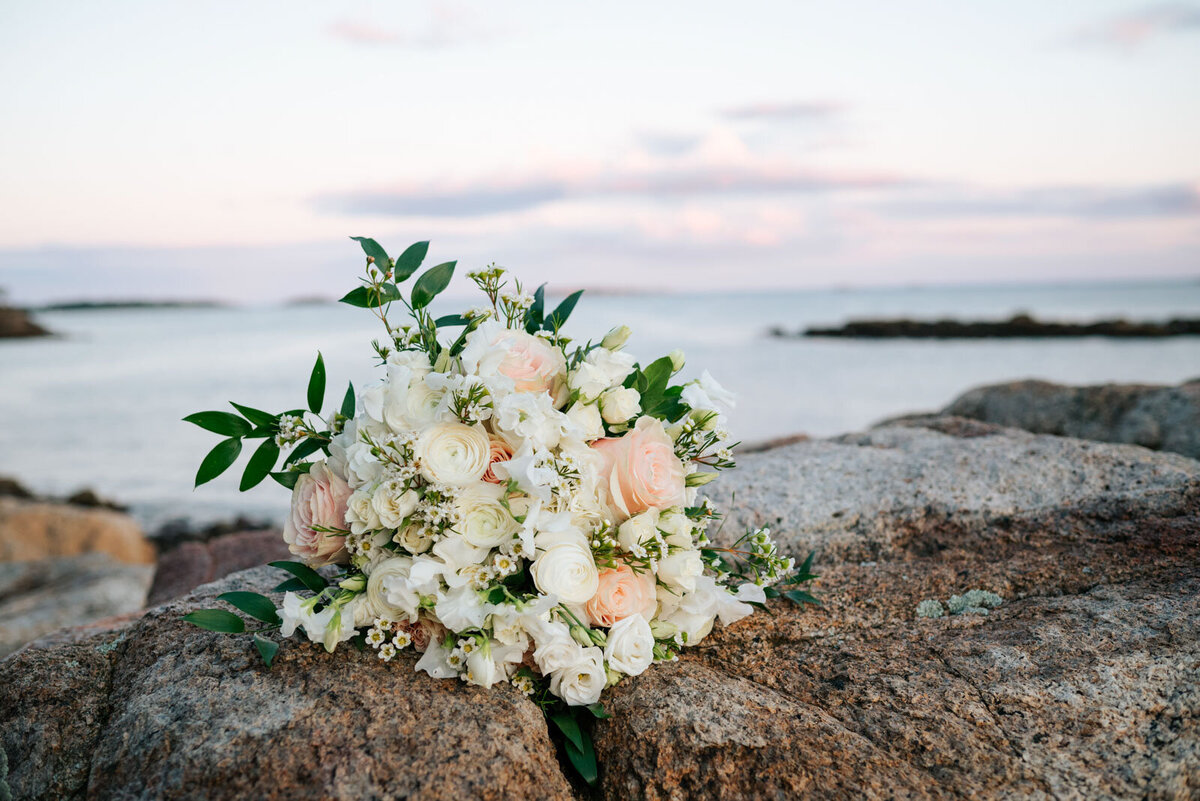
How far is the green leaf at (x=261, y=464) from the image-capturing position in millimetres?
2195

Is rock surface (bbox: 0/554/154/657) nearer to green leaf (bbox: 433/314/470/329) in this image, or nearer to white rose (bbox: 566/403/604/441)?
green leaf (bbox: 433/314/470/329)

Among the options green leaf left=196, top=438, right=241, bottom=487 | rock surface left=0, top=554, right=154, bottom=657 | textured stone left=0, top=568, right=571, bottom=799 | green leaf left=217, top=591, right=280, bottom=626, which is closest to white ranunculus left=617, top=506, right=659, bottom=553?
textured stone left=0, top=568, right=571, bottom=799

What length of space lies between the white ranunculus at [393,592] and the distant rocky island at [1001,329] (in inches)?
1436

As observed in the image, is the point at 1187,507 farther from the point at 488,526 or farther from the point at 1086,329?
the point at 1086,329

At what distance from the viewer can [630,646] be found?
6.77ft

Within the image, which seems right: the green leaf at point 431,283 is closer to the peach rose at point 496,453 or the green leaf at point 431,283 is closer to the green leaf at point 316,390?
the green leaf at point 316,390

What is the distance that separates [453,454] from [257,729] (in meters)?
0.80

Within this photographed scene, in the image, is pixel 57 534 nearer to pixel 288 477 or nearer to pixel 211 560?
pixel 211 560

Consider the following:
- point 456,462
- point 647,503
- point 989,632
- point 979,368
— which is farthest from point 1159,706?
point 979,368

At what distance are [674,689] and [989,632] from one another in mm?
1051

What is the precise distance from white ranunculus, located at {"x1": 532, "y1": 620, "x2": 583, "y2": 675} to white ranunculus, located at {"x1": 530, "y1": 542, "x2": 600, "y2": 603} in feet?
0.27

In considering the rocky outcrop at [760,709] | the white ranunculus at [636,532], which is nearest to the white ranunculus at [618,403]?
the white ranunculus at [636,532]

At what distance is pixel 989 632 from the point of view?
2363mm

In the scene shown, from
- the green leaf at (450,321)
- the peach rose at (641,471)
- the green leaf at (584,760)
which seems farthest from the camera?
the green leaf at (450,321)
